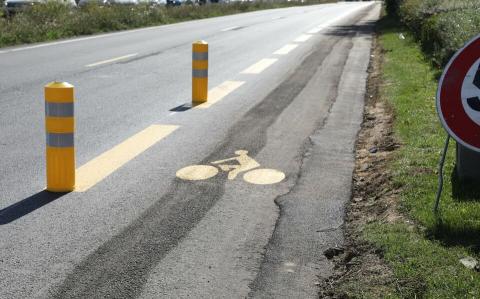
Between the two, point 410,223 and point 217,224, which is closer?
point 410,223

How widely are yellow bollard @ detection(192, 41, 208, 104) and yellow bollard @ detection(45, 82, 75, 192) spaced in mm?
4663

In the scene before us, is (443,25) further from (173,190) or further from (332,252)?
(332,252)

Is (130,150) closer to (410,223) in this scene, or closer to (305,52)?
(410,223)

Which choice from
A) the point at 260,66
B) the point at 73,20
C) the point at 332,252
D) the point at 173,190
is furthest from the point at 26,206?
the point at 73,20

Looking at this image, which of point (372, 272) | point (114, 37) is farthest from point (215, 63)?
point (372, 272)

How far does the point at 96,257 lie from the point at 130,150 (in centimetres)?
313

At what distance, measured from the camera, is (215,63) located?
1641 cm

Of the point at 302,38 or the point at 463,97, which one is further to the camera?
the point at 302,38

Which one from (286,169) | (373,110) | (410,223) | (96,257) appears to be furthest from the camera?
(373,110)

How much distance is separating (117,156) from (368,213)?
2901 millimetres

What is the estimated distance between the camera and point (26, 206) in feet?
19.2

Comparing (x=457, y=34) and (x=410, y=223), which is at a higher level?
(x=457, y=34)

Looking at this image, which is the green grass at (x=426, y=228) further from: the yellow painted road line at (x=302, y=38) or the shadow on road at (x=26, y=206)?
the yellow painted road line at (x=302, y=38)

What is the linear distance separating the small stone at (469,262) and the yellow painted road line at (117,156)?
3.28 m
